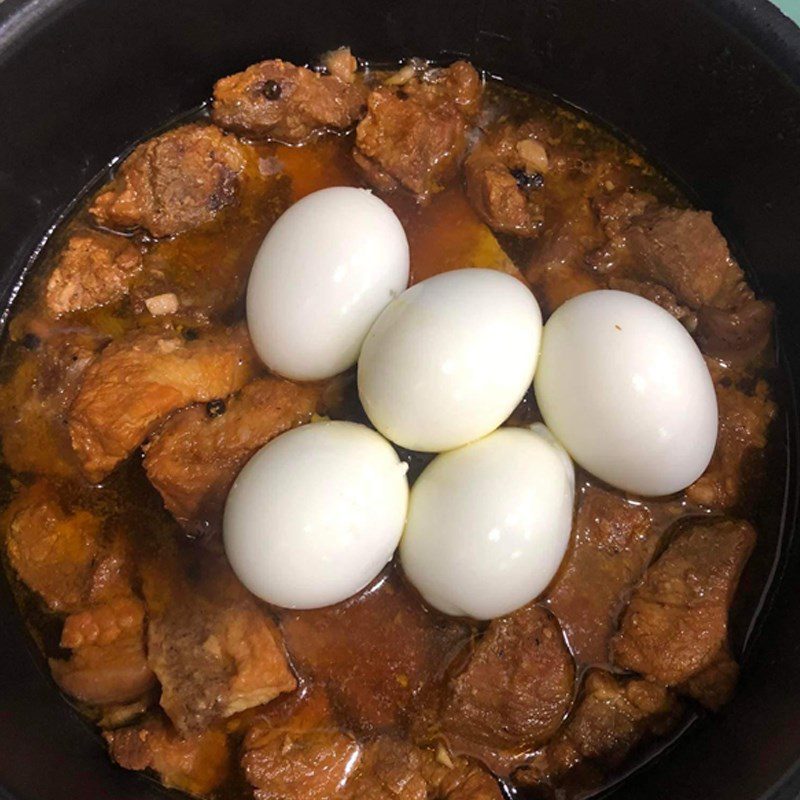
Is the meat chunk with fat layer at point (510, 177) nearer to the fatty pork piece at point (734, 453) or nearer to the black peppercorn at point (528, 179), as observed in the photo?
the black peppercorn at point (528, 179)

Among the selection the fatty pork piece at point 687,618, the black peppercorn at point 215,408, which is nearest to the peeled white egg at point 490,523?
the fatty pork piece at point 687,618

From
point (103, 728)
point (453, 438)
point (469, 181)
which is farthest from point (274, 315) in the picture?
point (103, 728)

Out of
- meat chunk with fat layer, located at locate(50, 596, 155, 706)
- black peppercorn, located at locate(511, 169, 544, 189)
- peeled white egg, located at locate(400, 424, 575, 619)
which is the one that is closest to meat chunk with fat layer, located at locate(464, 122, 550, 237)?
black peppercorn, located at locate(511, 169, 544, 189)

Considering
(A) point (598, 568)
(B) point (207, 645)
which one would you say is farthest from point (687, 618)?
(B) point (207, 645)

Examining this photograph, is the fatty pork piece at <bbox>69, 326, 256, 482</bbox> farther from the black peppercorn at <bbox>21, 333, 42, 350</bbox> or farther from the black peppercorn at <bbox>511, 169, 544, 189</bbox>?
the black peppercorn at <bbox>511, 169, 544, 189</bbox>

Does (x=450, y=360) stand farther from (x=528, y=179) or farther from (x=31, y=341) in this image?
(x=31, y=341)
